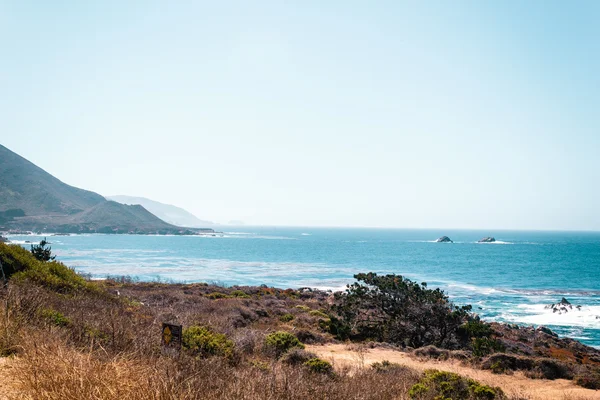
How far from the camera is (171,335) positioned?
6227 mm

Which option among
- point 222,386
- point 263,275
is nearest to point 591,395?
point 222,386

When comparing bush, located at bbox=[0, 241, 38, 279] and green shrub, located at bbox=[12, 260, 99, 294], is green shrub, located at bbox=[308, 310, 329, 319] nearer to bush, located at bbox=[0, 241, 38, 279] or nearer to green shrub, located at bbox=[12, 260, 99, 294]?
green shrub, located at bbox=[12, 260, 99, 294]

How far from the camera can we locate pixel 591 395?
1305cm

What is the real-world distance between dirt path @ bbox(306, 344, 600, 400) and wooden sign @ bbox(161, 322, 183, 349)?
6.43 metres

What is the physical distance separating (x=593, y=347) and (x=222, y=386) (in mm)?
33084

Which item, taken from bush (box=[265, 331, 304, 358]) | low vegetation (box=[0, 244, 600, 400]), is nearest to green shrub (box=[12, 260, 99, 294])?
low vegetation (box=[0, 244, 600, 400])

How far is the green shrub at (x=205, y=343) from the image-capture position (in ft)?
31.0

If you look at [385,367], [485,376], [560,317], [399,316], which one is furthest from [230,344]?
[560,317]

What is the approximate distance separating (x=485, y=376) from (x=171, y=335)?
13.1m

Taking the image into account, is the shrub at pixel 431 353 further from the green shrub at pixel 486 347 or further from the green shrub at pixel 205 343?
the green shrub at pixel 205 343

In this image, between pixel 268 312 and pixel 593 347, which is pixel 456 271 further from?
pixel 268 312

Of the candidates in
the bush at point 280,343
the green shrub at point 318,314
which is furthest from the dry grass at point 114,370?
the green shrub at point 318,314

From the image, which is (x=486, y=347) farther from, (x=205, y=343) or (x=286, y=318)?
(x=205, y=343)

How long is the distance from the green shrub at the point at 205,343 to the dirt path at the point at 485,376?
3198 millimetres
